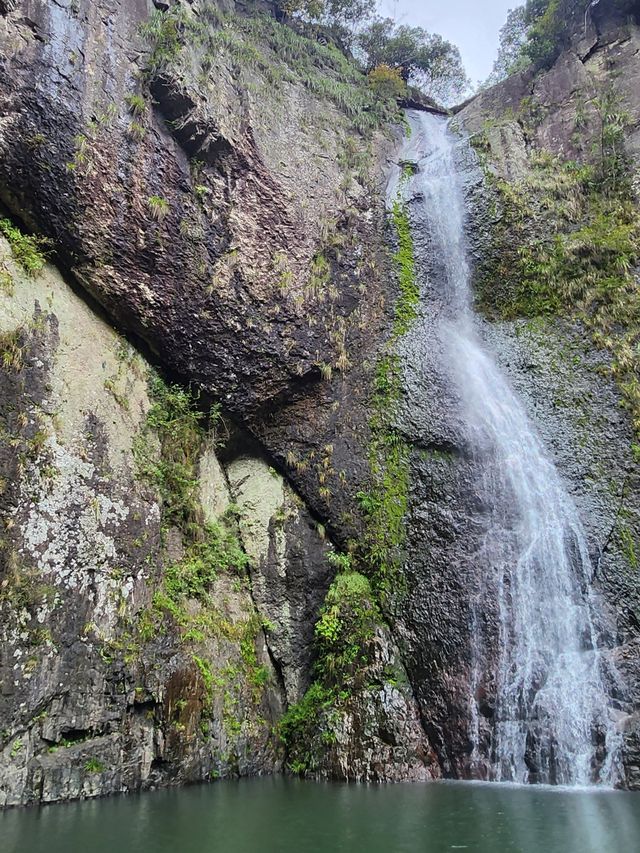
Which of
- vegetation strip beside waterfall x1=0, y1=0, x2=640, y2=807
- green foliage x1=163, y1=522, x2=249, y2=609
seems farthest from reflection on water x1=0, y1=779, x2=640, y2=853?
green foliage x1=163, y1=522, x2=249, y2=609

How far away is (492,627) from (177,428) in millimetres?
6543

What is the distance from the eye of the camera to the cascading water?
8086 millimetres

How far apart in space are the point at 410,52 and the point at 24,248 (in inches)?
905

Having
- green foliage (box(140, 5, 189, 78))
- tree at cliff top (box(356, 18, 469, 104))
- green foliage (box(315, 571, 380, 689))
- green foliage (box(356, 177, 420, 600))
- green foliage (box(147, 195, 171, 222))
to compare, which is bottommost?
green foliage (box(315, 571, 380, 689))

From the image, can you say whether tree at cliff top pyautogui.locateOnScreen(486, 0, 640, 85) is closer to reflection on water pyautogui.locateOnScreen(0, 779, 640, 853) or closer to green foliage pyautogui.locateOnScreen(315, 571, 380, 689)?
green foliage pyautogui.locateOnScreen(315, 571, 380, 689)

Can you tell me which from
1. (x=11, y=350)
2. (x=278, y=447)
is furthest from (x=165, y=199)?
(x=278, y=447)

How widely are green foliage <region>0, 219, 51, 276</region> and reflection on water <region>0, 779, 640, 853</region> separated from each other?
25.8 ft

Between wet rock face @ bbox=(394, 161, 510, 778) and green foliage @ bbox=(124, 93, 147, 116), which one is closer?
wet rock face @ bbox=(394, 161, 510, 778)

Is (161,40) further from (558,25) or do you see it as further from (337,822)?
(558,25)

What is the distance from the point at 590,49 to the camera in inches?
727

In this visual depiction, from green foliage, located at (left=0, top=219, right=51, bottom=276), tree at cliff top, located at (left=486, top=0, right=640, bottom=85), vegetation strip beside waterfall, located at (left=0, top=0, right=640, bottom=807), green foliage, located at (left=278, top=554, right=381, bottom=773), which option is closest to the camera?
vegetation strip beside waterfall, located at (left=0, top=0, right=640, bottom=807)

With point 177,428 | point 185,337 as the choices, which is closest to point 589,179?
point 185,337

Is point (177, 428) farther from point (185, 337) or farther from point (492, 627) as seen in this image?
point (492, 627)

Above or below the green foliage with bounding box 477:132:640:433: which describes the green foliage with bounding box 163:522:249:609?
below
